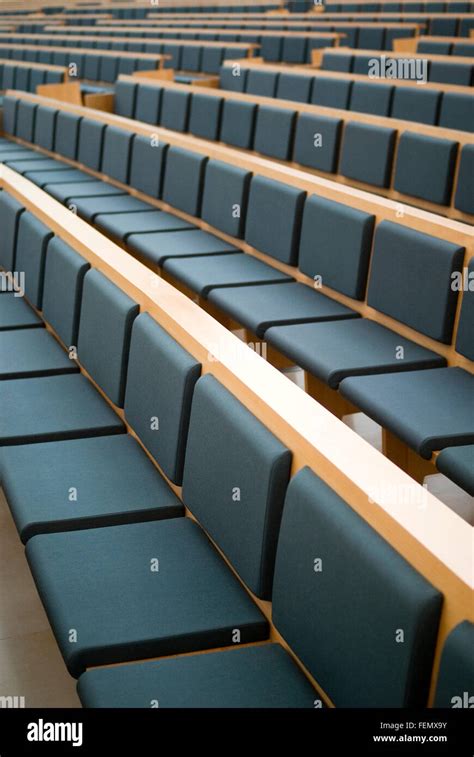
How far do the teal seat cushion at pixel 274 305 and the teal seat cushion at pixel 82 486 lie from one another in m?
0.62

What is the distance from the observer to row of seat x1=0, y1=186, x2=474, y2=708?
3.22 ft

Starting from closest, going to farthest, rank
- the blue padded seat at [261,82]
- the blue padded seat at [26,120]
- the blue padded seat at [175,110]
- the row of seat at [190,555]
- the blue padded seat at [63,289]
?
1. the row of seat at [190,555]
2. the blue padded seat at [63,289]
3. the blue padded seat at [175,110]
4. the blue padded seat at [261,82]
5. the blue padded seat at [26,120]

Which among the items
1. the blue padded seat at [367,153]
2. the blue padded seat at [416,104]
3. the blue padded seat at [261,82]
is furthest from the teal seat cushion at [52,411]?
the blue padded seat at [261,82]

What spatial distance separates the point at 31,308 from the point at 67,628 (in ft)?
4.94

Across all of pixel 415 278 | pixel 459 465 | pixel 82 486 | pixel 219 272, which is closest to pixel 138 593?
pixel 82 486

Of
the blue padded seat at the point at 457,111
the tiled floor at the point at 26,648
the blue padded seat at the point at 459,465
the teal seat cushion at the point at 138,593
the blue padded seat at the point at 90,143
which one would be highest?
the blue padded seat at the point at 457,111

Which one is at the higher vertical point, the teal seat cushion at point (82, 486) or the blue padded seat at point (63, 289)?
the blue padded seat at point (63, 289)

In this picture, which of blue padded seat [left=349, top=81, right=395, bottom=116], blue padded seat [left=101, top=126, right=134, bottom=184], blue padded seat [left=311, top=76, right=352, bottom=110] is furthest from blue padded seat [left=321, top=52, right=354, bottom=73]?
blue padded seat [left=101, top=126, right=134, bottom=184]

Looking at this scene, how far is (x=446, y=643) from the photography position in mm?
856

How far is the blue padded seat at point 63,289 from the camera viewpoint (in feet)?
7.01

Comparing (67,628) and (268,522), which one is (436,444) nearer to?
(268,522)

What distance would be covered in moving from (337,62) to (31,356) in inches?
140

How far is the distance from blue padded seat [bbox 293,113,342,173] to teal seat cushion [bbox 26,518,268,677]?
2.17 meters

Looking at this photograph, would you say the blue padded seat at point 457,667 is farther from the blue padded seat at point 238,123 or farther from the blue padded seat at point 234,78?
the blue padded seat at point 234,78
